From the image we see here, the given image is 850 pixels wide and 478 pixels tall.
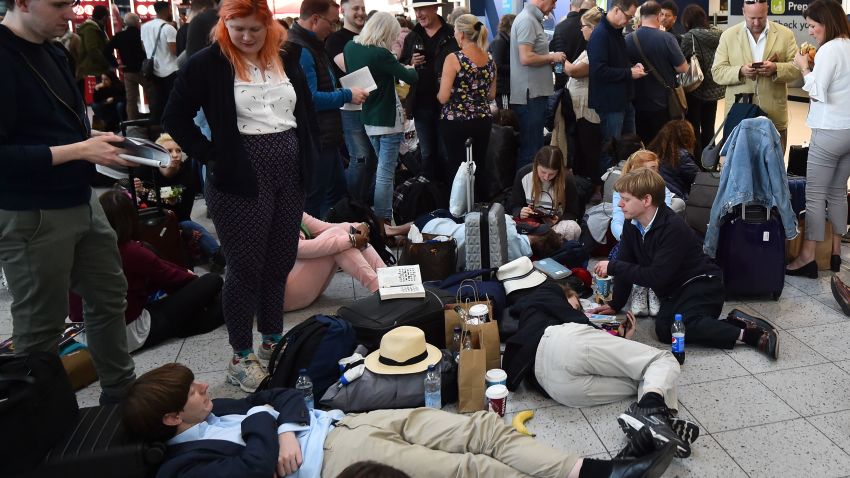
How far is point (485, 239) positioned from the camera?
14.6 ft

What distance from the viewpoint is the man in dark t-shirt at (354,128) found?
5523 millimetres

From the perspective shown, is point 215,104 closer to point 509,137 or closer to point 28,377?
point 28,377

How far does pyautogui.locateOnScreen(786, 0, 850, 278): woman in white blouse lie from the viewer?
4.38 metres

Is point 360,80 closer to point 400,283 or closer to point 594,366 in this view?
point 400,283

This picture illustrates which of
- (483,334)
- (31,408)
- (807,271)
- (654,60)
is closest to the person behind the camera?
(31,408)

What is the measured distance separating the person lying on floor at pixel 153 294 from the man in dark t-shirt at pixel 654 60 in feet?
12.8

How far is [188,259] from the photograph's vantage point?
519 centimetres

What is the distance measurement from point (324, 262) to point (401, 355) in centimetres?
136

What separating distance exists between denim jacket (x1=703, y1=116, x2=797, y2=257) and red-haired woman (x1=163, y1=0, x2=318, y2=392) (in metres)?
2.39

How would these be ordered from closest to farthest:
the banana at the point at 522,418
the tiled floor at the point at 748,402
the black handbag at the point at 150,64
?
the tiled floor at the point at 748,402
the banana at the point at 522,418
the black handbag at the point at 150,64

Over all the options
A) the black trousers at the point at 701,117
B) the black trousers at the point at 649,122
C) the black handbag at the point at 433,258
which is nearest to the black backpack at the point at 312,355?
the black handbag at the point at 433,258

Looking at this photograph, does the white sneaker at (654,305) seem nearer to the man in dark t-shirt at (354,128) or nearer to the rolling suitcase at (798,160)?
the rolling suitcase at (798,160)

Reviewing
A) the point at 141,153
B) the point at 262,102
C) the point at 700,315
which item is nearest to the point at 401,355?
the point at 262,102

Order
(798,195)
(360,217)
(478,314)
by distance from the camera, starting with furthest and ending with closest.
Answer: (360,217)
(798,195)
(478,314)
